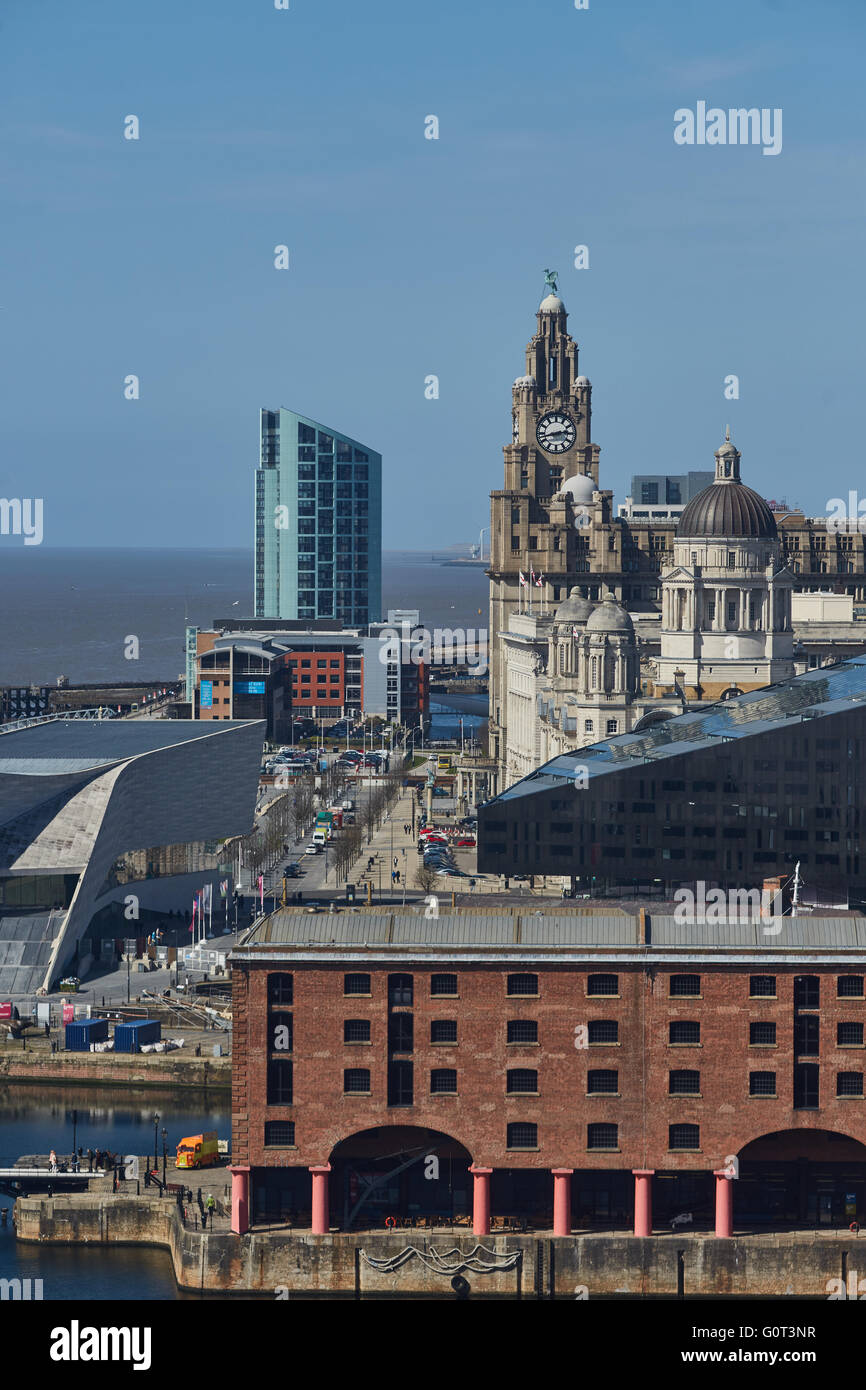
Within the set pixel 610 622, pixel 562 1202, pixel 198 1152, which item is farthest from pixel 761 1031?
pixel 610 622

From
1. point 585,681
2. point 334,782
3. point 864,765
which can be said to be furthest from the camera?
point 334,782

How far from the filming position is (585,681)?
96.6 meters

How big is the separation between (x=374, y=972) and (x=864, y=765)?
2619 centimetres

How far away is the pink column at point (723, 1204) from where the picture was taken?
163 feet

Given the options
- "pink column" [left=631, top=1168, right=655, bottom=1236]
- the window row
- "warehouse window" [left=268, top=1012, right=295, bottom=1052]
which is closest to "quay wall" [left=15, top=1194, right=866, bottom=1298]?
"pink column" [left=631, top=1168, right=655, bottom=1236]

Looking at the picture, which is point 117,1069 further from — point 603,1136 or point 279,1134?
point 603,1136

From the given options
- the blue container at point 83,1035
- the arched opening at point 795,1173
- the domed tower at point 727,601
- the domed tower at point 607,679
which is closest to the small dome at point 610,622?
the domed tower at point 607,679

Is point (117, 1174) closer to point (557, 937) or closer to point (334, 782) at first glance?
point (557, 937)

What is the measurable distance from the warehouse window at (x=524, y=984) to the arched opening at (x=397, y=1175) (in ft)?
10.5

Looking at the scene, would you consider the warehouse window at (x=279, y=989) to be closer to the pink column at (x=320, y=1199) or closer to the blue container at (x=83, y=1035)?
the pink column at (x=320, y=1199)

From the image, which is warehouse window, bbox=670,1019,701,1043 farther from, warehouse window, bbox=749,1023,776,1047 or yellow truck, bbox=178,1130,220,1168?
yellow truck, bbox=178,1130,220,1168
